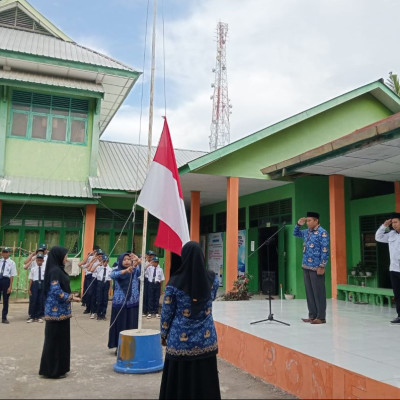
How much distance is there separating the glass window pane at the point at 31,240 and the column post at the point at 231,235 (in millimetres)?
6360

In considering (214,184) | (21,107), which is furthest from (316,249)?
(21,107)

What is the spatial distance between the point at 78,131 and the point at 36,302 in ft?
19.9

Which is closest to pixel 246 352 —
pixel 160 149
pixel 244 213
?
pixel 160 149

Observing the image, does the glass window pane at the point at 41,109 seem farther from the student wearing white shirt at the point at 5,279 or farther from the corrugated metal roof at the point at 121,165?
the student wearing white shirt at the point at 5,279

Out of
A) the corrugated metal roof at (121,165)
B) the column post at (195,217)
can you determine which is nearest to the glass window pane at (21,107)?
the corrugated metal roof at (121,165)

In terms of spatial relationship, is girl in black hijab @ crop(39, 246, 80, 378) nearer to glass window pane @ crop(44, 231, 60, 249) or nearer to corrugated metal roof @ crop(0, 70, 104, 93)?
glass window pane @ crop(44, 231, 60, 249)

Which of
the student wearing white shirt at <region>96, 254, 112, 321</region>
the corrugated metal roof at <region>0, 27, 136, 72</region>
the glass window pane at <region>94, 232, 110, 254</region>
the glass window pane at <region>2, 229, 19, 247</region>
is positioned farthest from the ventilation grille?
the student wearing white shirt at <region>96, 254, 112, 321</region>

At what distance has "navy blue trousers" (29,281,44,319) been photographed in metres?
9.62

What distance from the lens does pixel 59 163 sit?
13.2 metres

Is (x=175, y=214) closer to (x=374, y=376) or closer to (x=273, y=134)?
(x=374, y=376)

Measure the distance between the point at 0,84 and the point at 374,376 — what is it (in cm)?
1246

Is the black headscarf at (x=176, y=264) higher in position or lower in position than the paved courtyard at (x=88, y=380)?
higher

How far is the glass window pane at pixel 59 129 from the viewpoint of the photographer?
13336 millimetres

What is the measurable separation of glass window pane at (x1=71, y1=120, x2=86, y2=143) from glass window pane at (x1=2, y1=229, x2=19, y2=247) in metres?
3.44
